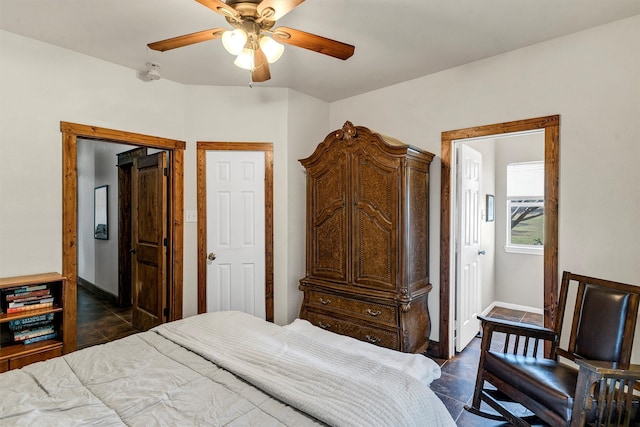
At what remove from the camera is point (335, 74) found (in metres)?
3.17

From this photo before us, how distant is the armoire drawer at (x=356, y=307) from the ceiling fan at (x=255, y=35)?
1.96m

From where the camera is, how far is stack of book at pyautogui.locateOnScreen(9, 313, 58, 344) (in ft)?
7.68

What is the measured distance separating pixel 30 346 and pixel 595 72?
176 inches

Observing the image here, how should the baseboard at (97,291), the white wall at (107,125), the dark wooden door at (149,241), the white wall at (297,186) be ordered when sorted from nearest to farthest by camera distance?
1. the white wall at (107,125)
2. the dark wooden door at (149,241)
3. the white wall at (297,186)
4. the baseboard at (97,291)

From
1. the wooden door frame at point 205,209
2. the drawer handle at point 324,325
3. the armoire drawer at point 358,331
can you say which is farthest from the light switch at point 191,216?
the drawer handle at point 324,325

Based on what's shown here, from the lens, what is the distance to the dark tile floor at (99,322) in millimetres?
3625

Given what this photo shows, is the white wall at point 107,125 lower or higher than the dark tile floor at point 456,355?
higher

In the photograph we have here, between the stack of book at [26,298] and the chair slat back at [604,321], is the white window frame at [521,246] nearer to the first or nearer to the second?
the chair slat back at [604,321]

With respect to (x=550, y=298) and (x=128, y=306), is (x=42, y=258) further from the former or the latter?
(x=550, y=298)

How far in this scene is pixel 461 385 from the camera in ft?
8.57

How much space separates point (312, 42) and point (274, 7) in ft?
1.16

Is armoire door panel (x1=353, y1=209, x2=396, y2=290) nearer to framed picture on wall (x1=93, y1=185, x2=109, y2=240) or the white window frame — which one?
the white window frame

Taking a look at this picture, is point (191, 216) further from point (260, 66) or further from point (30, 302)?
point (260, 66)

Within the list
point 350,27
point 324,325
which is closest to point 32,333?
point 324,325
